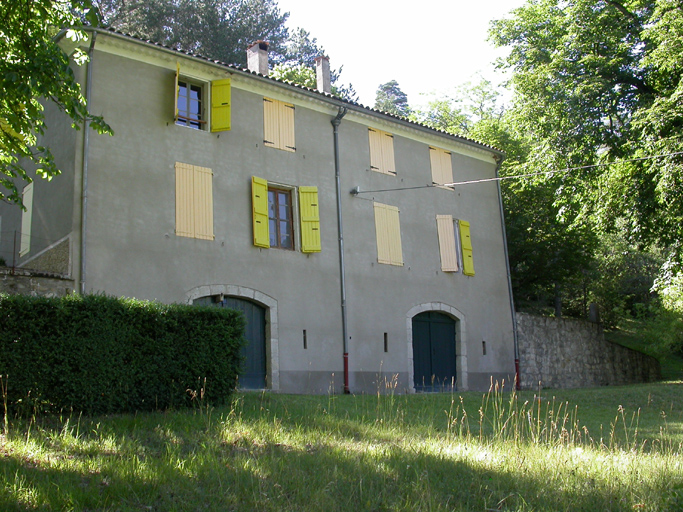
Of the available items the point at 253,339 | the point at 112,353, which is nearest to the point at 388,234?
the point at 253,339

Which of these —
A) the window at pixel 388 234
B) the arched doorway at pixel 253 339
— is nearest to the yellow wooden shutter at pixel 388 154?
the window at pixel 388 234

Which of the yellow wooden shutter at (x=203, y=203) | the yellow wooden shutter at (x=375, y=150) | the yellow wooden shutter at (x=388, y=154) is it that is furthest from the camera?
the yellow wooden shutter at (x=388, y=154)

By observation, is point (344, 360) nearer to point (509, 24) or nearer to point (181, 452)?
point (181, 452)

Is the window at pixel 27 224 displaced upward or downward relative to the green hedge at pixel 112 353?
upward

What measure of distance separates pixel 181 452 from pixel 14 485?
67.5 inches

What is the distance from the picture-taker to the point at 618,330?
32750 mm

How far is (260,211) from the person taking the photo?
15.2m

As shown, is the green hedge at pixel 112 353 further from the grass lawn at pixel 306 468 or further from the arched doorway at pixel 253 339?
the arched doorway at pixel 253 339

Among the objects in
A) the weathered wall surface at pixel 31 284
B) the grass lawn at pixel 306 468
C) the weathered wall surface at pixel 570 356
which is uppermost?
the weathered wall surface at pixel 31 284

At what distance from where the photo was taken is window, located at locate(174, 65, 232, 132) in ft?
48.5

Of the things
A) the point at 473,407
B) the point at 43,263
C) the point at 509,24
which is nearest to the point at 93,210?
the point at 43,263

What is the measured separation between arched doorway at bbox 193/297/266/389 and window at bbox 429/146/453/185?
23.8ft

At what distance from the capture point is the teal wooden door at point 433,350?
1797cm

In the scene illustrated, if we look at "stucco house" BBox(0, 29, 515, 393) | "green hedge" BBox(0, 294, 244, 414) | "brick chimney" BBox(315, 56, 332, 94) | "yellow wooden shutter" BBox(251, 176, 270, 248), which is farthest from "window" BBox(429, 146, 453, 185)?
"green hedge" BBox(0, 294, 244, 414)
